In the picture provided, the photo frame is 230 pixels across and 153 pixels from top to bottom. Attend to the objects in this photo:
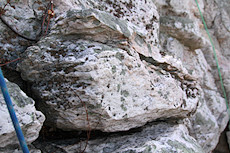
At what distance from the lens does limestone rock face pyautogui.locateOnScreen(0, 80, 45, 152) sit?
3.56 ft

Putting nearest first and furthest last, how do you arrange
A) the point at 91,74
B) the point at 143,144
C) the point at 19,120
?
the point at 19,120, the point at 91,74, the point at 143,144

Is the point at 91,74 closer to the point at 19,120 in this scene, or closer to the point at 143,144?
the point at 19,120

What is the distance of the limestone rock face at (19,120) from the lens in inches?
42.7

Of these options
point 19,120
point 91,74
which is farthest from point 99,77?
point 19,120

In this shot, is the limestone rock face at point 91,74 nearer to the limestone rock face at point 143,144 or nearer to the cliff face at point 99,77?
the cliff face at point 99,77

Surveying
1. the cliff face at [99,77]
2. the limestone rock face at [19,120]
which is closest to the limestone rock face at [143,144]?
the cliff face at [99,77]

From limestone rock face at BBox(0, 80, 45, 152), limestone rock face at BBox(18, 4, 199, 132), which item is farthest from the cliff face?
limestone rock face at BBox(0, 80, 45, 152)

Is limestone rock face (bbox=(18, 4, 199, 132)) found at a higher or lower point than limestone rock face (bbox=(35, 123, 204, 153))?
higher

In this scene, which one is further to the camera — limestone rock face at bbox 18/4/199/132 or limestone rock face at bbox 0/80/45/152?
limestone rock face at bbox 18/4/199/132

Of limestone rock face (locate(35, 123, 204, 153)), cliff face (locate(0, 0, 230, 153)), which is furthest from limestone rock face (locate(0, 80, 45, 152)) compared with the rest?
limestone rock face (locate(35, 123, 204, 153))

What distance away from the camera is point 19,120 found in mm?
1132

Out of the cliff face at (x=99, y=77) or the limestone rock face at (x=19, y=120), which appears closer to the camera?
the limestone rock face at (x=19, y=120)

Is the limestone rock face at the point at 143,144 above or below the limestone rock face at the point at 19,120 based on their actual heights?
below

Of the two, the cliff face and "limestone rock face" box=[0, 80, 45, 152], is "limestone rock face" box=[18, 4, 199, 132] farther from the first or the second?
"limestone rock face" box=[0, 80, 45, 152]
